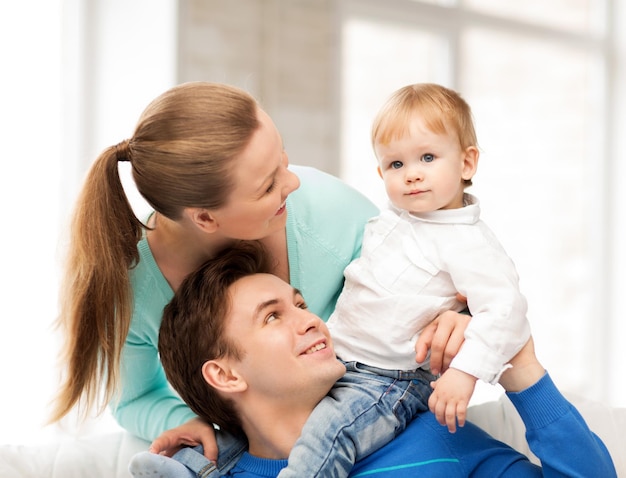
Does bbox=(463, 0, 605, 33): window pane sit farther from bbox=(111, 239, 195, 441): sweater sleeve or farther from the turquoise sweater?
bbox=(111, 239, 195, 441): sweater sleeve

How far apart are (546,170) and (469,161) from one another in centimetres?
341

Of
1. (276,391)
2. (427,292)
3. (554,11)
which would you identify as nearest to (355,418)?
(276,391)

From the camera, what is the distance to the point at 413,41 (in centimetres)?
431

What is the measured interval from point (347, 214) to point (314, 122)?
1.59m

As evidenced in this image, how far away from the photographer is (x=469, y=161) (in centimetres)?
168

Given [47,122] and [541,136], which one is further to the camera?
[541,136]

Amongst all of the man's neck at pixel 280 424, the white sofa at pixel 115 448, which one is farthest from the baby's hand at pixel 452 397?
the white sofa at pixel 115 448

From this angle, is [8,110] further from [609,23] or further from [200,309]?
[609,23]

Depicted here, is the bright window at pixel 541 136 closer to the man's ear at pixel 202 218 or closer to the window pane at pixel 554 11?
the window pane at pixel 554 11

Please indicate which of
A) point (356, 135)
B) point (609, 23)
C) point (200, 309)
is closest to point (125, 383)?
point (200, 309)

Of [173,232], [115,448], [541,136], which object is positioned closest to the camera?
[173,232]

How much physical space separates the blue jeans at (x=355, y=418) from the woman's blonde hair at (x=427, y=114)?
18.6 inches

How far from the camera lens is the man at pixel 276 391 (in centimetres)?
156

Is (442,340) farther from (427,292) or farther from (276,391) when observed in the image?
(276,391)
